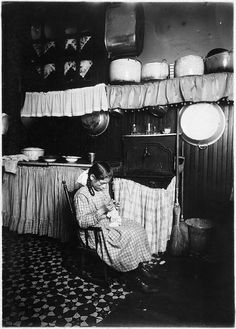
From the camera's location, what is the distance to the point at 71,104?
16.2 ft

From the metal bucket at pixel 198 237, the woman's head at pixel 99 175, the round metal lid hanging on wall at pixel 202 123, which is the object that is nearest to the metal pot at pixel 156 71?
the round metal lid hanging on wall at pixel 202 123

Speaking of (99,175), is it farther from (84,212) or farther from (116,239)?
(116,239)

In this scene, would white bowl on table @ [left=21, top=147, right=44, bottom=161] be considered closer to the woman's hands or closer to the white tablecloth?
the white tablecloth

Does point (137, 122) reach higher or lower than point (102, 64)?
lower

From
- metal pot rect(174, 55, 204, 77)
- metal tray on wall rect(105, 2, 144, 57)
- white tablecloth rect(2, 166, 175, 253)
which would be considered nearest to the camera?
metal pot rect(174, 55, 204, 77)

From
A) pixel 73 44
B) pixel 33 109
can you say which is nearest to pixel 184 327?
pixel 33 109

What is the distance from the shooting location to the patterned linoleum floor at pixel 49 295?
2906 mm

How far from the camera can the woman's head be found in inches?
134

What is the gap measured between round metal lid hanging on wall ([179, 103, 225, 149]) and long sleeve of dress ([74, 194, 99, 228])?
2117 mm

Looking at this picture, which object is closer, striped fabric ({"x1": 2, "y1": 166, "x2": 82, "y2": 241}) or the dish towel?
striped fabric ({"x1": 2, "y1": 166, "x2": 82, "y2": 241})

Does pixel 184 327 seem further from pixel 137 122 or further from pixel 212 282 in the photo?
pixel 137 122

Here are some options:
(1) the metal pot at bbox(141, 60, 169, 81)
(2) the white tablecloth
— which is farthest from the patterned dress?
(1) the metal pot at bbox(141, 60, 169, 81)

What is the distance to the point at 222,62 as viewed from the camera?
392 cm

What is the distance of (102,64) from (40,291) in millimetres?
3992
